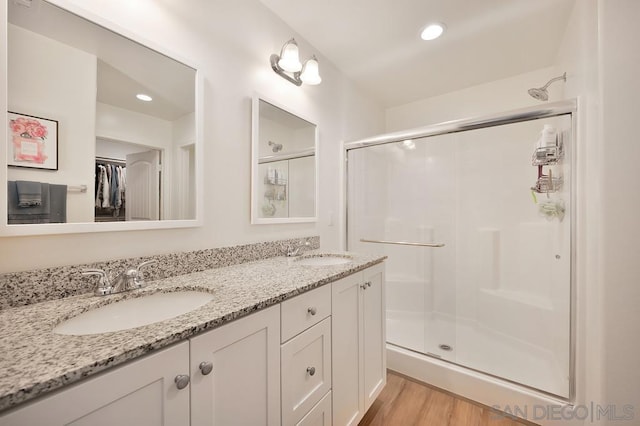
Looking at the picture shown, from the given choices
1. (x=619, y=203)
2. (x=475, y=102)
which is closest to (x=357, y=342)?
(x=619, y=203)

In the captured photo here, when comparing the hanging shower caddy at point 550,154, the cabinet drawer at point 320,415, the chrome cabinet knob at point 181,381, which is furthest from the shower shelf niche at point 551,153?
the chrome cabinet knob at point 181,381

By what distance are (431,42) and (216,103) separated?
1.58m

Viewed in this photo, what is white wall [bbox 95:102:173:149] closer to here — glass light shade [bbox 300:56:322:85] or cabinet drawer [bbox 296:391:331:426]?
glass light shade [bbox 300:56:322:85]

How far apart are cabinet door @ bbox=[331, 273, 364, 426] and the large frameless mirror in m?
0.76

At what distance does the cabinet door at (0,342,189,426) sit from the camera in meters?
0.43

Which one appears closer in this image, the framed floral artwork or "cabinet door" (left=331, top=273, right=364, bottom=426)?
the framed floral artwork

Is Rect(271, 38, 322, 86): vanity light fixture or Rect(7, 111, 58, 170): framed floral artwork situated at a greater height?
Rect(271, 38, 322, 86): vanity light fixture

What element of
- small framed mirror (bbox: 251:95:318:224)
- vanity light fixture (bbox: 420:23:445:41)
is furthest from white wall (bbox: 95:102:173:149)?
vanity light fixture (bbox: 420:23:445:41)

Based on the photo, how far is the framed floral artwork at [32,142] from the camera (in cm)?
76

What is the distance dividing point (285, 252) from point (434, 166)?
1491 millimetres

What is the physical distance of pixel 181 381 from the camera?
1.94 feet

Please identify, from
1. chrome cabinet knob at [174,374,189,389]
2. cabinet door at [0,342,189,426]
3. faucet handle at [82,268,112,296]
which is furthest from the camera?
faucet handle at [82,268,112,296]

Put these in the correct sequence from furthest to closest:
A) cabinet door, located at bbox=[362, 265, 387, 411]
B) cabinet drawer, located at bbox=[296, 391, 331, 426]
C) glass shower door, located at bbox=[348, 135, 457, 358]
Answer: glass shower door, located at bbox=[348, 135, 457, 358] → cabinet door, located at bbox=[362, 265, 387, 411] → cabinet drawer, located at bbox=[296, 391, 331, 426]

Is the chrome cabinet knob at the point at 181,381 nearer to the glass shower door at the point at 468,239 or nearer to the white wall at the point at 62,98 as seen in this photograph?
the white wall at the point at 62,98
